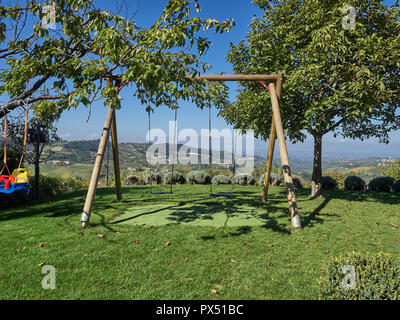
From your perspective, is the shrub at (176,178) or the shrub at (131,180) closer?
the shrub at (176,178)

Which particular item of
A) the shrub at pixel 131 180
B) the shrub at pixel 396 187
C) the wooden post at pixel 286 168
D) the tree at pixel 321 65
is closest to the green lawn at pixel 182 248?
the wooden post at pixel 286 168

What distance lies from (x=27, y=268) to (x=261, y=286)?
3961 mm

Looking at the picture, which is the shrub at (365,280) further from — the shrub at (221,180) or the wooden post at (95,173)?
the shrub at (221,180)

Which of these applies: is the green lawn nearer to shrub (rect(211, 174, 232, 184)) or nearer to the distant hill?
the distant hill

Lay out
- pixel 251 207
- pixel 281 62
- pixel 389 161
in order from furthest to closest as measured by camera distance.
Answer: pixel 389 161, pixel 281 62, pixel 251 207

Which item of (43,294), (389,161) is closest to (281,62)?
(43,294)

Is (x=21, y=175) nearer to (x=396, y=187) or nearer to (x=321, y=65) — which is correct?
(x=321, y=65)

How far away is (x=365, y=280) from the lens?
8.44 feet

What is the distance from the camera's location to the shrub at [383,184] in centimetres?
1339

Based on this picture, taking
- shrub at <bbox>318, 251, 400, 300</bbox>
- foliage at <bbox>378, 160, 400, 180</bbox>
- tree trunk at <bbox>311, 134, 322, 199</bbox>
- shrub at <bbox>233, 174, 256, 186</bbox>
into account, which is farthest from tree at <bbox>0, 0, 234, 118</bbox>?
foliage at <bbox>378, 160, 400, 180</bbox>

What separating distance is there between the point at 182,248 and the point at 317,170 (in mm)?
8421

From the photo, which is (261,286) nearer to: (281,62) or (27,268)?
(27,268)

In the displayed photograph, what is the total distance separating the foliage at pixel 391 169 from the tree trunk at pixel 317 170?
9363 mm
